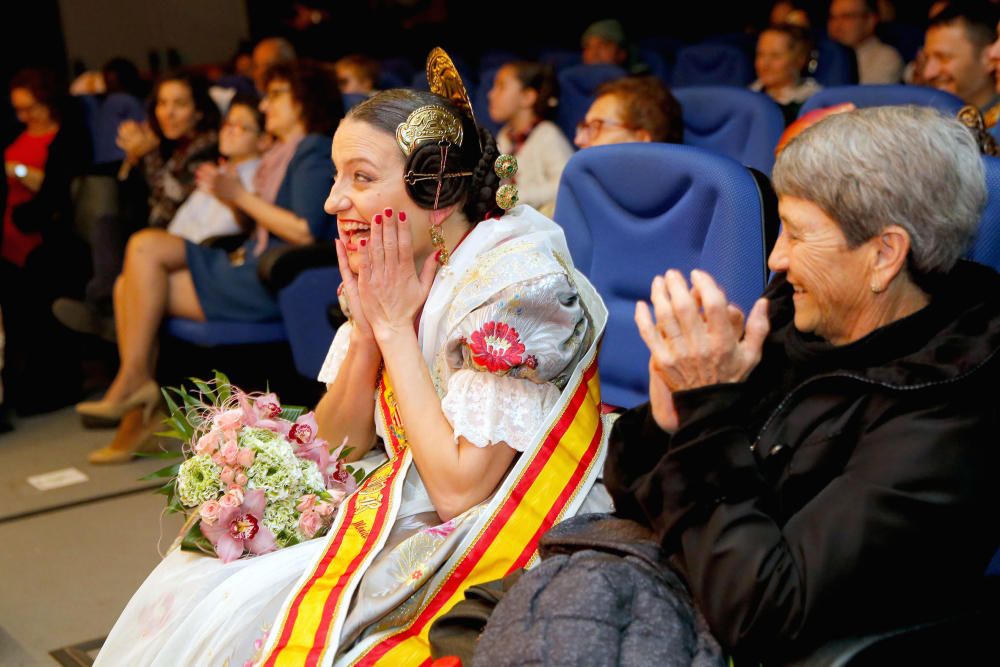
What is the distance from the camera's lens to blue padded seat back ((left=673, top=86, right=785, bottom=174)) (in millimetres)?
3465

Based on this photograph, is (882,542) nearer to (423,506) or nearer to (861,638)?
(861,638)

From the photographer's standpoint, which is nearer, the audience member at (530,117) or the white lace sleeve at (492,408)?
the white lace sleeve at (492,408)

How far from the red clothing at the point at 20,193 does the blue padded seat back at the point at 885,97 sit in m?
3.03

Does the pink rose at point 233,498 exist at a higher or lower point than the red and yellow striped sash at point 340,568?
higher

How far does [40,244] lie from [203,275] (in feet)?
4.08

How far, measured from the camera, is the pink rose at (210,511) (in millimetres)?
1726

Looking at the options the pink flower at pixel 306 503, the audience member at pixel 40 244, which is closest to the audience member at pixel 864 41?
the audience member at pixel 40 244

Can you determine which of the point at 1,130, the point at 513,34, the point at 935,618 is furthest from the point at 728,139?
the point at 513,34

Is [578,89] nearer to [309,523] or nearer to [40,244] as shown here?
[40,244]

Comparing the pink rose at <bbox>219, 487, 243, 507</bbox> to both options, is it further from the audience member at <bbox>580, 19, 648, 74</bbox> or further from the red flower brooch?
the audience member at <bbox>580, 19, 648, 74</bbox>

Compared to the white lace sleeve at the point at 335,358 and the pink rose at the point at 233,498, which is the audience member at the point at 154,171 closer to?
the white lace sleeve at the point at 335,358

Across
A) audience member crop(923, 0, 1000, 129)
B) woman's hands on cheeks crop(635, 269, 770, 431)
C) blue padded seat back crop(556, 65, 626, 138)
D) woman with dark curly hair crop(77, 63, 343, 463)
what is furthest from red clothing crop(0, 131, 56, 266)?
Answer: woman's hands on cheeks crop(635, 269, 770, 431)

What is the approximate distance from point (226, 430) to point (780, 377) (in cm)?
81

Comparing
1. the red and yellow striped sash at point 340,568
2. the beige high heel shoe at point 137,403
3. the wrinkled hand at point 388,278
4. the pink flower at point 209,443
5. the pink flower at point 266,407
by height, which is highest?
the wrinkled hand at point 388,278
